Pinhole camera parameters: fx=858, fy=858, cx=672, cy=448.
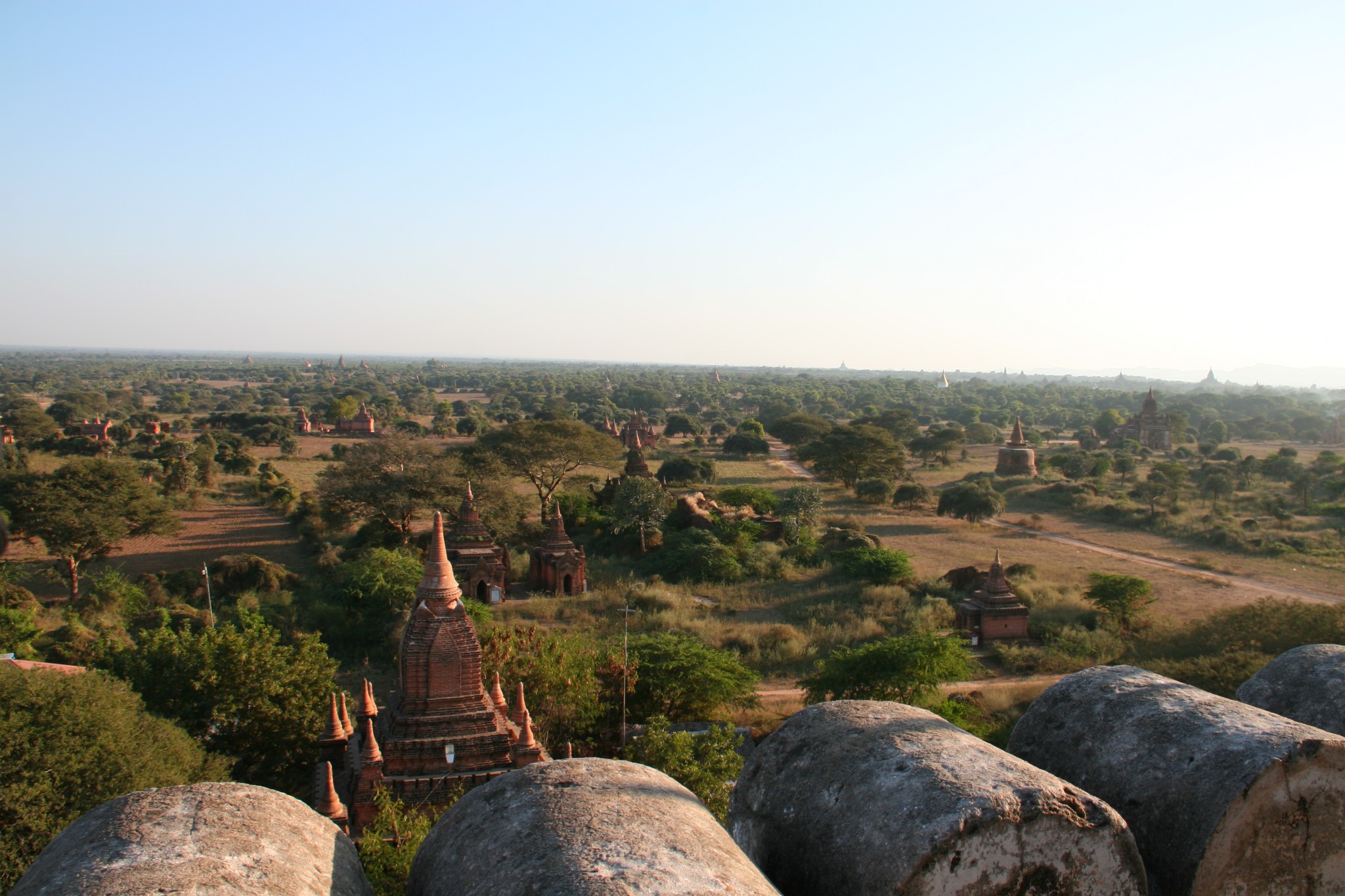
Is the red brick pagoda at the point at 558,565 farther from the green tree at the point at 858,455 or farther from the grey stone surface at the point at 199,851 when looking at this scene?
the green tree at the point at 858,455

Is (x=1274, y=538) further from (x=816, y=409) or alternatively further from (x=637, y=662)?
(x=816, y=409)

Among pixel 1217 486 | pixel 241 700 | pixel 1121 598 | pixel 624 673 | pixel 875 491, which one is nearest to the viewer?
pixel 241 700

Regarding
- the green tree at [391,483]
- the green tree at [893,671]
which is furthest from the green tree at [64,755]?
the green tree at [391,483]

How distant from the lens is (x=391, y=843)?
732cm

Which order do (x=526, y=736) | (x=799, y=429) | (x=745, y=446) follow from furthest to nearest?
(x=799, y=429)
(x=745, y=446)
(x=526, y=736)

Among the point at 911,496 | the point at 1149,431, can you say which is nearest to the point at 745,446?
the point at 911,496

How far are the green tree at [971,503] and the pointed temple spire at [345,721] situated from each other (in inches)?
1141

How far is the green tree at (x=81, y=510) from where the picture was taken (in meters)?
24.3

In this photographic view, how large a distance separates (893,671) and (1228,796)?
473 inches

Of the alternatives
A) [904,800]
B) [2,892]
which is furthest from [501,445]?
[904,800]

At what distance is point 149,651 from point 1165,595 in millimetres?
24612

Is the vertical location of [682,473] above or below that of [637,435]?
below

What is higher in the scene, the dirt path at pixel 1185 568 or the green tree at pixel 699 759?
the green tree at pixel 699 759

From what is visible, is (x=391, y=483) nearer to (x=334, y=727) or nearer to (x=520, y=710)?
(x=334, y=727)
